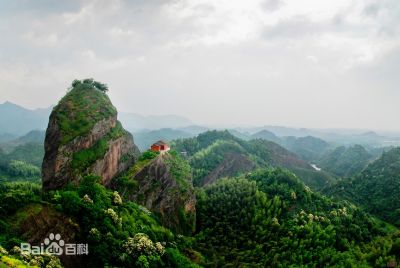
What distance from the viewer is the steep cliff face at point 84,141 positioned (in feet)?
155

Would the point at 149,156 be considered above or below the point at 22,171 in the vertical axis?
above

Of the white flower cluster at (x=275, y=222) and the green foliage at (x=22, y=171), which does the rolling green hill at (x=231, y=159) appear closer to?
the green foliage at (x=22, y=171)

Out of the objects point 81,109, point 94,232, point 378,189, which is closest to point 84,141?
point 81,109

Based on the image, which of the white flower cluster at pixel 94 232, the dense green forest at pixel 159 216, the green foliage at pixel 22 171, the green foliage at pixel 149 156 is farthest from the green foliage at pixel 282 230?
the green foliage at pixel 22 171

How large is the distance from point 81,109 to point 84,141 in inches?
222

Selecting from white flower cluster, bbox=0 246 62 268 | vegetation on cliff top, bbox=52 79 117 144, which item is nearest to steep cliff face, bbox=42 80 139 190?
vegetation on cliff top, bbox=52 79 117 144

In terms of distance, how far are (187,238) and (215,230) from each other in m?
6.15

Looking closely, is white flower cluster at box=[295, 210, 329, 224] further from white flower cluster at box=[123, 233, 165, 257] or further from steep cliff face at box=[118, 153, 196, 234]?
white flower cluster at box=[123, 233, 165, 257]

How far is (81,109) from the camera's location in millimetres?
53750

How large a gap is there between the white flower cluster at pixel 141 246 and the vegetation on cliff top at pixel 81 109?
16.2m

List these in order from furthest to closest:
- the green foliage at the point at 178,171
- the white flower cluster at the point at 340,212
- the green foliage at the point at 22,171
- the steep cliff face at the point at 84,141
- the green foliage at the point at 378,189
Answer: the green foliage at the point at 22,171 → the green foliage at the point at 378,189 → the white flower cluster at the point at 340,212 → the green foliage at the point at 178,171 → the steep cliff face at the point at 84,141

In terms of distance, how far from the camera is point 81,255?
3678 cm

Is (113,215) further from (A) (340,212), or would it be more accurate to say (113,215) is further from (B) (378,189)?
(B) (378,189)

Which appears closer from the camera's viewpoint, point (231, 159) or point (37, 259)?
point (37, 259)
